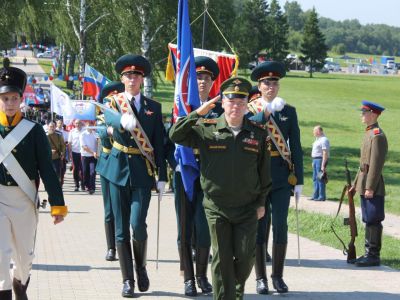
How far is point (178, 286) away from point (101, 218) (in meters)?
6.74

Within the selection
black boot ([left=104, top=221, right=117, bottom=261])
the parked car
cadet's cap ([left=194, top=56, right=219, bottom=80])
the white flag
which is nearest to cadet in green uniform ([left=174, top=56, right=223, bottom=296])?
cadet's cap ([left=194, top=56, right=219, bottom=80])

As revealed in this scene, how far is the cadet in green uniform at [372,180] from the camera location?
10.8 metres

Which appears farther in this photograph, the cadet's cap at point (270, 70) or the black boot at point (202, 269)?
the cadet's cap at point (270, 70)

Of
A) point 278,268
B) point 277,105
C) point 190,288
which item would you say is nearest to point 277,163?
point 277,105

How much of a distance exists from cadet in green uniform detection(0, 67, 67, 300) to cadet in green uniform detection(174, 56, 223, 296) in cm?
183

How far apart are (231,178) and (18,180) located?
167cm

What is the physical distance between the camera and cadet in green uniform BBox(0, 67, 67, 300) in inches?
273

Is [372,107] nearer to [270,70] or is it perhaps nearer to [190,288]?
[270,70]

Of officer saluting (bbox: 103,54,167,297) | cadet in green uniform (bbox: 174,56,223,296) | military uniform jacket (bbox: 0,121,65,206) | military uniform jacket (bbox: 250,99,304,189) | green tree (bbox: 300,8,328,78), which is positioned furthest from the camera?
green tree (bbox: 300,8,328,78)

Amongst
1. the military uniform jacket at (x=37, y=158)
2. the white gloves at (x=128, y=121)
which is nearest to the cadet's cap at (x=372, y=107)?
the white gloves at (x=128, y=121)

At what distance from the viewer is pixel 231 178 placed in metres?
7.04

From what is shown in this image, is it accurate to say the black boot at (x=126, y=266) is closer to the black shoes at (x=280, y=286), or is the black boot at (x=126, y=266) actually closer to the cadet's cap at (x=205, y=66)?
the black shoes at (x=280, y=286)

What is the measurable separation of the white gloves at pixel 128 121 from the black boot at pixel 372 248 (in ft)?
12.3

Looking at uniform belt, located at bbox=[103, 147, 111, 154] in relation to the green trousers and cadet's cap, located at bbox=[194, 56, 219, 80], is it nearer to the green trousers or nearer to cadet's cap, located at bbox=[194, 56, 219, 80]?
cadet's cap, located at bbox=[194, 56, 219, 80]
